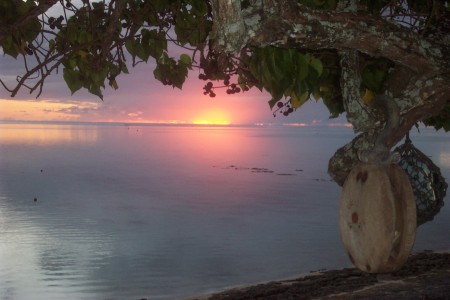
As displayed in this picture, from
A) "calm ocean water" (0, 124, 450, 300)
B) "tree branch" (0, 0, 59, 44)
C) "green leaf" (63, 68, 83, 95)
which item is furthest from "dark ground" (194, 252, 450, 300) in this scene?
"tree branch" (0, 0, 59, 44)

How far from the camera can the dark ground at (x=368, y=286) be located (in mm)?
9961

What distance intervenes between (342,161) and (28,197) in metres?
31.8

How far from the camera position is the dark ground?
996 cm

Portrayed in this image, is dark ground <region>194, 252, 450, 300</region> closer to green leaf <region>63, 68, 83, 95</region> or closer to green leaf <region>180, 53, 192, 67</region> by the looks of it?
green leaf <region>180, 53, 192, 67</region>

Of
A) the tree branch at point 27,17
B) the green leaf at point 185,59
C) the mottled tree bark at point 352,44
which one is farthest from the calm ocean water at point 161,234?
the mottled tree bark at point 352,44

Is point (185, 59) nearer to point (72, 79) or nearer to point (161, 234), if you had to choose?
point (72, 79)

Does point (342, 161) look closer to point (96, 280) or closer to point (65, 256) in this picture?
point (96, 280)

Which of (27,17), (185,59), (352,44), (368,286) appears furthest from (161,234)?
(352,44)

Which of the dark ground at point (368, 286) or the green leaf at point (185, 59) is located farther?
the dark ground at point (368, 286)

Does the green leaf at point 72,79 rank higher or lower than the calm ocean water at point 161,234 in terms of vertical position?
higher

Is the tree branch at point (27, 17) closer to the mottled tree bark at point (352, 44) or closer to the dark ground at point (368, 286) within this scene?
the mottled tree bark at point (352, 44)

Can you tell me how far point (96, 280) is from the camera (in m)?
16.3

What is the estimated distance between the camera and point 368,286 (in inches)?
417

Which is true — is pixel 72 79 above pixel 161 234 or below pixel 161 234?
above
